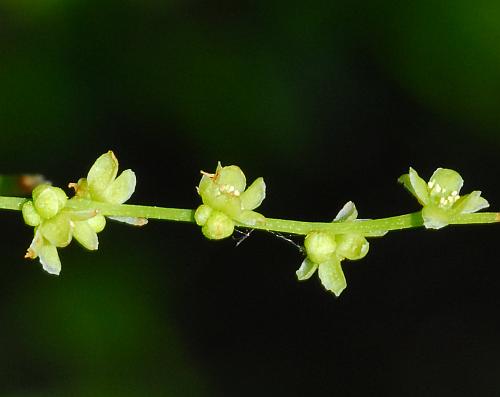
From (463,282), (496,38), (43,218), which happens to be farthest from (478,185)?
(43,218)

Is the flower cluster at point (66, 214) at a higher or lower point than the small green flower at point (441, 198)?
higher

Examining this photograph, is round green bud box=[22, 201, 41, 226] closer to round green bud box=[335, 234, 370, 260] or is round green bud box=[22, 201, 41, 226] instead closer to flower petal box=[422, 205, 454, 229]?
round green bud box=[335, 234, 370, 260]

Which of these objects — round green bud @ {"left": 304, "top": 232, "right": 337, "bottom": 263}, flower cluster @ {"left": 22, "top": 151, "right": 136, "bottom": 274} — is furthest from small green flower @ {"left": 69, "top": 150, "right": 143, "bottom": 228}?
round green bud @ {"left": 304, "top": 232, "right": 337, "bottom": 263}

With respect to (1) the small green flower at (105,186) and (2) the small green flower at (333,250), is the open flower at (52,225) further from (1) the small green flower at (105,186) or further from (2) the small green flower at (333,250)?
(2) the small green flower at (333,250)

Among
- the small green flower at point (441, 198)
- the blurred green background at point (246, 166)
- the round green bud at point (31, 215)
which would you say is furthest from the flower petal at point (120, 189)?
the blurred green background at point (246, 166)

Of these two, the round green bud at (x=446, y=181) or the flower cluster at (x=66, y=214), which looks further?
the round green bud at (x=446, y=181)

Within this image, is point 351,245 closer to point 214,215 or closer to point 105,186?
point 214,215
